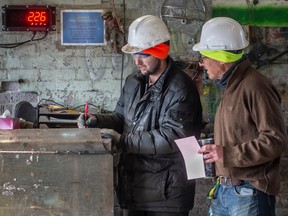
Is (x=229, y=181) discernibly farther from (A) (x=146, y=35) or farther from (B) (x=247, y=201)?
(A) (x=146, y=35)

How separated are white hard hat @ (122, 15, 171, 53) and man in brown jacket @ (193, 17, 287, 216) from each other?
0.37 m

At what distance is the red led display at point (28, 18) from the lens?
14.9ft

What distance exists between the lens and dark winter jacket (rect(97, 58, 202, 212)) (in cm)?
252

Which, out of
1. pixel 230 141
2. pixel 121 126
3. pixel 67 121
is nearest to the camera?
pixel 230 141

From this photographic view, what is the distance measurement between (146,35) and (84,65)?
6.55ft

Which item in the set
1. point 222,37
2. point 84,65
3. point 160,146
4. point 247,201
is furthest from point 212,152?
point 84,65

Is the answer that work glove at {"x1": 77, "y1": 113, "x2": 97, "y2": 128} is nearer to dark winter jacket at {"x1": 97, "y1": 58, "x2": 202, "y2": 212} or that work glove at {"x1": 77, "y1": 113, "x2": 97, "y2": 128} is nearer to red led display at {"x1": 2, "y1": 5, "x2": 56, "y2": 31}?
dark winter jacket at {"x1": 97, "y1": 58, "x2": 202, "y2": 212}

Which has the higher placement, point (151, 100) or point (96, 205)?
point (151, 100)

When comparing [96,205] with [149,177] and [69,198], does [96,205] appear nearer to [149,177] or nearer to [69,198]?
[69,198]

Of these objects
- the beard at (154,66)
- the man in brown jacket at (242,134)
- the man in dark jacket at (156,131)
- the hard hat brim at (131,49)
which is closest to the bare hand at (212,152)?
the man in brown jacket at (242,134)

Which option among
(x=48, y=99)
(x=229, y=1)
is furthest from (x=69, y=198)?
(x=229, y=1)

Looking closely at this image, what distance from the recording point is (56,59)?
4629 mm

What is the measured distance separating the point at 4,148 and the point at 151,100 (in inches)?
30.9

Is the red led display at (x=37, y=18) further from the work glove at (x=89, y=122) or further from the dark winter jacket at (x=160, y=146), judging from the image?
the dark winter jacket at (x=160, y=146)
